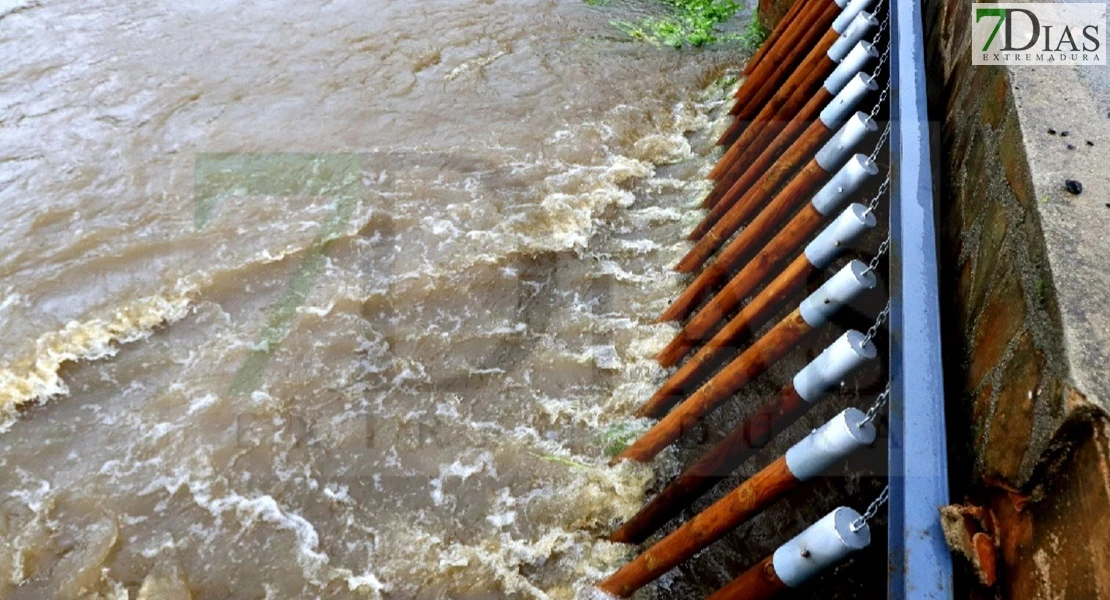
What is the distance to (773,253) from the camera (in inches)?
169

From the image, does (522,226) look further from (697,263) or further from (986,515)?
(986,515)

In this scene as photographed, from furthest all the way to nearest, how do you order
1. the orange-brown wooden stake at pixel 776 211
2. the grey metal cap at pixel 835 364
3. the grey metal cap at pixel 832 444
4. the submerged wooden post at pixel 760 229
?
the orange-brown wooden stake at pixel 776 211 < the submerged wooden post at pixel 760 229 < the grey metal cap at pixel 835 364 < the grey metal cap at pixel 832 444

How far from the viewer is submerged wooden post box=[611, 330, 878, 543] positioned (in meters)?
3.00

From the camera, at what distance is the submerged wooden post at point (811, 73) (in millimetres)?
5414

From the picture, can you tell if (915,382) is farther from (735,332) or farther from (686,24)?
(686,24)

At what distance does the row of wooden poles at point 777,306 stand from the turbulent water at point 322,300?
393 mm

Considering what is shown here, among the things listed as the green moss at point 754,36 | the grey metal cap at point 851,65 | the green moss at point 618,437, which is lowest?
the green moss at point 618,437

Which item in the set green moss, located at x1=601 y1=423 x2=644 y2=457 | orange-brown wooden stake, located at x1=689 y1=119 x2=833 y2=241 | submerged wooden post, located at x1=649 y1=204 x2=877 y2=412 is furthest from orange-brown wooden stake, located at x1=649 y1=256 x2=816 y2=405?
orange-brown wooden stake, located at x1=689 y1=119 x2=833 y2=241

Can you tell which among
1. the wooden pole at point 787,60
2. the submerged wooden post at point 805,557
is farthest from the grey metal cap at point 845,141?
the submerged wooden post at point 805,557

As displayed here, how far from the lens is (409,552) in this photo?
12.8 feet

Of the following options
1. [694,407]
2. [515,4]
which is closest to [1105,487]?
[694,407]

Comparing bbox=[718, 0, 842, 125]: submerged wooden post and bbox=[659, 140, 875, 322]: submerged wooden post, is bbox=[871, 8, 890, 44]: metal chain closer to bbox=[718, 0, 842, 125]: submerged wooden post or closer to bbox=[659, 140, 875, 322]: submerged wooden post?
bbox=[718, 0, 842, 125]: submerged wooden post

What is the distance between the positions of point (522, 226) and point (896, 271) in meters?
3.40

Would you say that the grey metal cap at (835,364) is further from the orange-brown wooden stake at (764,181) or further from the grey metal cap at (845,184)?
the orange-brown wooden stake at (764,181)
